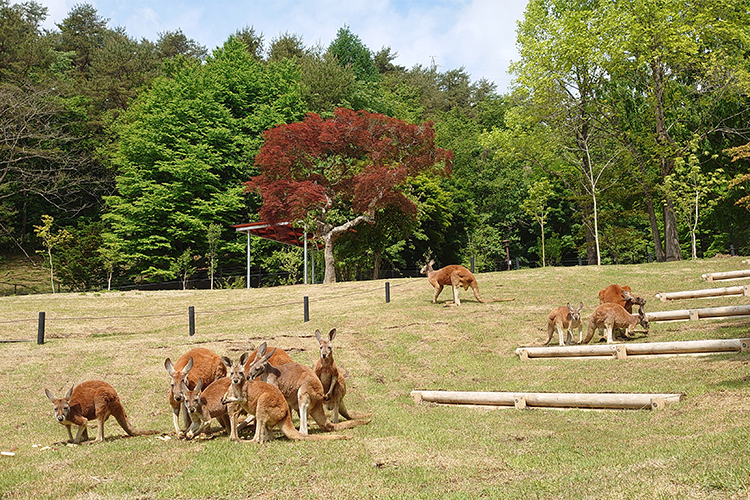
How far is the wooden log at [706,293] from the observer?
17.6 m

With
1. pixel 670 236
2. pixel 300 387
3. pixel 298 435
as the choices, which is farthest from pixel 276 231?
pixel 298 435

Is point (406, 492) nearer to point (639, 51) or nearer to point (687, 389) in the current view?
point (687, 389)

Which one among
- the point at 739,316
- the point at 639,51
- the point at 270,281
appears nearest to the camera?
the point at 739,316

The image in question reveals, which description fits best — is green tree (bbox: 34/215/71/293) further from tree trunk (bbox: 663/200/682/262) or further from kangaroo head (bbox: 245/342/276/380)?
tree trunk (bbox: 663/200/682/262)

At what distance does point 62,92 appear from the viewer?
47.7m

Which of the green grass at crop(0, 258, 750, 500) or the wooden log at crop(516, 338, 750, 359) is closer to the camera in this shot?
the green grass at crop(0, 258, 750, 500)

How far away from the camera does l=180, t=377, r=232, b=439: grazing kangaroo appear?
26.4 ft

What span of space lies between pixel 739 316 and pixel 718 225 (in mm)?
28869

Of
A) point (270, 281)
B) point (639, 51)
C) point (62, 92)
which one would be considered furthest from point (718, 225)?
point (62, 92)

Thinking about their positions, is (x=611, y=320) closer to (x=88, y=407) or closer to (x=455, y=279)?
(x=455, y=279)

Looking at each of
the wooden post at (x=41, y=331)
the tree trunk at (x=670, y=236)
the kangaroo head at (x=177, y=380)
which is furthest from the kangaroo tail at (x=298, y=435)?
the tree trunk at (x=670, y=236)

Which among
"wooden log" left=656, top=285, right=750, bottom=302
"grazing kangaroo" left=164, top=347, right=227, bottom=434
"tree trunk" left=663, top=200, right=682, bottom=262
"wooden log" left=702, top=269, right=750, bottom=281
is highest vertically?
"tree trunk" left=663, top=200, right=682, bottom=262

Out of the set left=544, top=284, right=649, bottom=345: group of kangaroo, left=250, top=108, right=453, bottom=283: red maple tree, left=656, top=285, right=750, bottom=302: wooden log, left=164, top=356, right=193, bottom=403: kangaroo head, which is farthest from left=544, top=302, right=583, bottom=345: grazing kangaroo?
left=250, top=108, right=453, bottom=283: red maple tree

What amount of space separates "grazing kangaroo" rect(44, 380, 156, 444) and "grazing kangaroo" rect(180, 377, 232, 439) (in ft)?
3.99
